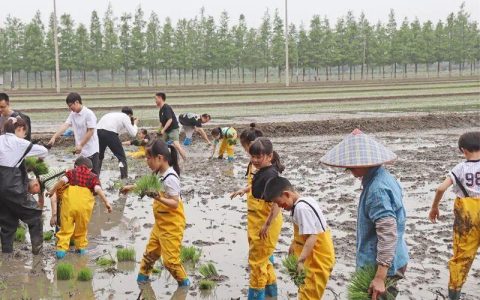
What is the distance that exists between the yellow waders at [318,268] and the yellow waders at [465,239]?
156 cm

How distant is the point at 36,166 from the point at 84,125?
2026 mm

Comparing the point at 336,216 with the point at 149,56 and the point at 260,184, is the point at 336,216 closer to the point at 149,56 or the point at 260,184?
the point at 260,184

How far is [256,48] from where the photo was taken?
66.7 metres

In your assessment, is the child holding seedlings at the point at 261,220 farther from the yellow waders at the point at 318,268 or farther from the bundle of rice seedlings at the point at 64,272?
the bundle of rice seedlings at the point at 64,272

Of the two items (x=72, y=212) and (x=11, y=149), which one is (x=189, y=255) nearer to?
(x=72, y=212)

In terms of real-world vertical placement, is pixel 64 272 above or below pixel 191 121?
below

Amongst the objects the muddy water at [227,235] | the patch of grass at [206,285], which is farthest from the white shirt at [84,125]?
the patch of grass at [206,285]

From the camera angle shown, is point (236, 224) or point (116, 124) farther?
point (116, 124)

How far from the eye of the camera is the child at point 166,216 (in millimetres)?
5926

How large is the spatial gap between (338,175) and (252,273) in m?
7.33

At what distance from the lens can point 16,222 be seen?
24.9 feet

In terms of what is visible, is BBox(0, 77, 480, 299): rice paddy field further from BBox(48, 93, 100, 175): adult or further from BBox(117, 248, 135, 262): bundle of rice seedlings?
BBox(48, 93, 100, 175): adult

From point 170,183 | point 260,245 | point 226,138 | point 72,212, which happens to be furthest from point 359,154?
point 226,138

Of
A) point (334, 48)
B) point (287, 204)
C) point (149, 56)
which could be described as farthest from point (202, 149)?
point (334, 48)
